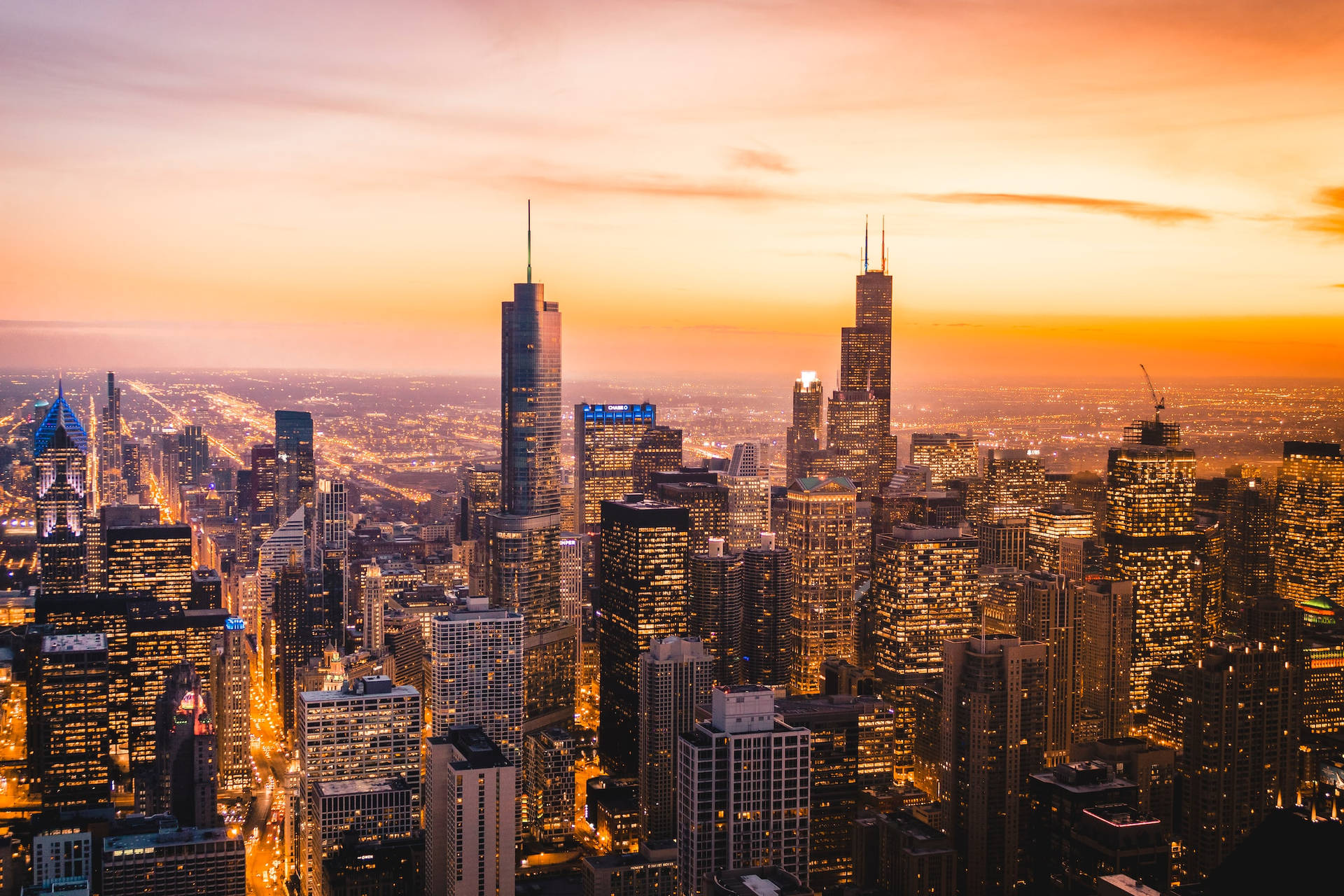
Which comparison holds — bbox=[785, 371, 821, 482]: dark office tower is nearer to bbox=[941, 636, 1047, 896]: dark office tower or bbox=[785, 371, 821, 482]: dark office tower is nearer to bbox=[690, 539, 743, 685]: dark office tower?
bbox=[690, 539, 743, 685]: dark office tower

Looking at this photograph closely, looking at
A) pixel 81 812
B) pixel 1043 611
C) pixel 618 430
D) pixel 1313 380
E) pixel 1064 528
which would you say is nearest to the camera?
pixel 1313 380

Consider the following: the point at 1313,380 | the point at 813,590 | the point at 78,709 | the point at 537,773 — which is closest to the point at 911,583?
the point at 813,590

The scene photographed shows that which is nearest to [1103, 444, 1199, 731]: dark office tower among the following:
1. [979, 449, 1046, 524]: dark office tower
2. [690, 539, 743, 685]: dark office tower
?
[979, 449, 1046, 524]: dark office tower

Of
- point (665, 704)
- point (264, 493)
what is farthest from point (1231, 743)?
point (264, 493)

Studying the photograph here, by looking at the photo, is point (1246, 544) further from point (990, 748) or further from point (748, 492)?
point (748, 492)

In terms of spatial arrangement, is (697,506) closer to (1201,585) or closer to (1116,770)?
(1201,585)

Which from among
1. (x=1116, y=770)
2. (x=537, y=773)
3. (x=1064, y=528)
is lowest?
(x=537, y=773)
